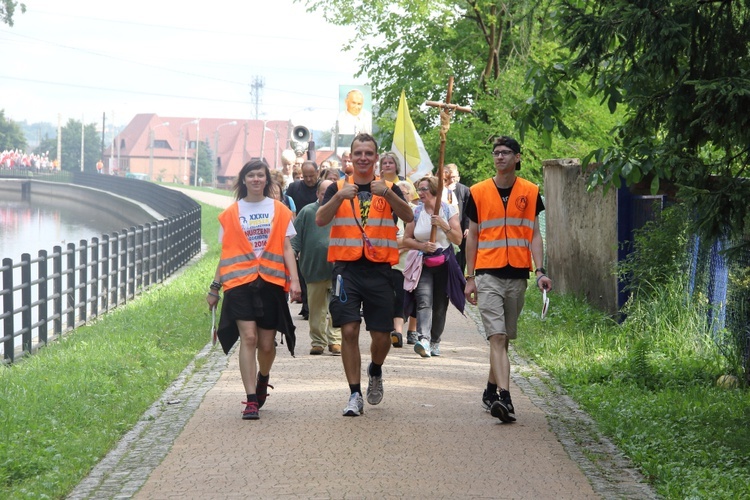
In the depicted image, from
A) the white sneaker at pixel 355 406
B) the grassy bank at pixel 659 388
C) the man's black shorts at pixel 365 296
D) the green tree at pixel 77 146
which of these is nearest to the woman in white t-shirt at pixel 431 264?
the grassy bank at pixel 659 388

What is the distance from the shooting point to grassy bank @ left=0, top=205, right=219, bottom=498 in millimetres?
7121

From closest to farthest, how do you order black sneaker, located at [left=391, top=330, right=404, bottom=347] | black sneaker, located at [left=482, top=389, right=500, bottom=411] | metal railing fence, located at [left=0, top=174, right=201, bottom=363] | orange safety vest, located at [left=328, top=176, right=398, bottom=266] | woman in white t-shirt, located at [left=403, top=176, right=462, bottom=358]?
orange safety vest, located at [left=328, top=176, right=398, bottom=266] < black sneaker, located at [left=482, top=389, right=500, bottom=411] < woman in white t-shirt, located at [left=403, top=176, right=462, bottom=358] < black sneaker, located at [left=391, top=330, right=404, bottom=347] < metal railing fence, located at [left=0, top=174, right=201, bottom=363]

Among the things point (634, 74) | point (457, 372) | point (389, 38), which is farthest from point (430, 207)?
point (389, 38)

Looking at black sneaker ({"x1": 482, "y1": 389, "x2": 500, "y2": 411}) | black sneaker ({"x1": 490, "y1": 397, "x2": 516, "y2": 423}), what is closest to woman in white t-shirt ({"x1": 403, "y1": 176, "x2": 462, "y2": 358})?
black sneaker ({"x1": 482, "y1": 389, "x2": 500, "y2": 411})

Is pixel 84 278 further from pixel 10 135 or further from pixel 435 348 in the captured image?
pixel 10 135

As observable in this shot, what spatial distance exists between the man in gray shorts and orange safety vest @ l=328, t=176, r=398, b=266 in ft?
1.98

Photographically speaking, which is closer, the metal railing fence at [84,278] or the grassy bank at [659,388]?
the grassy bank at [659,388]

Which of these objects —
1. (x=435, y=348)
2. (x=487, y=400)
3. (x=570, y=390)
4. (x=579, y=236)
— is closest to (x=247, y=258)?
(x=487, y=400)

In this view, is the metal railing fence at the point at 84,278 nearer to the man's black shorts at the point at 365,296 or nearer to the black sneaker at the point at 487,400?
the man's black shorts at the point at 365,296

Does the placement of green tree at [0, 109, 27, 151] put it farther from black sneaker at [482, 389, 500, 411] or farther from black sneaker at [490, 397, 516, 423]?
black sneaker at [490, 397, 516, 423]

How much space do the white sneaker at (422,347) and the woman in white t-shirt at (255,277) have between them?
130 inches

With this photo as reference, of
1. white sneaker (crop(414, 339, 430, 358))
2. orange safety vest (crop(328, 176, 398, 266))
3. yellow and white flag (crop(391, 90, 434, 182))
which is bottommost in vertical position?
white sneaker (crop(414, 339, 430, 358))

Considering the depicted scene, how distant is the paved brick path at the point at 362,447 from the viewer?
21.7ft

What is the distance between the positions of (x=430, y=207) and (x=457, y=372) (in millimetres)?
1668
